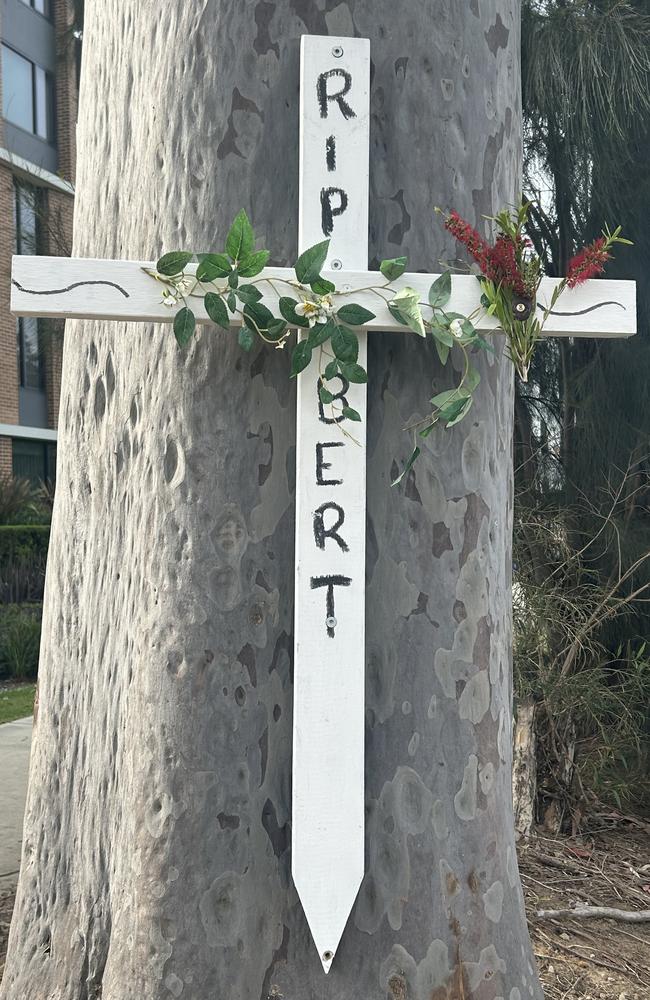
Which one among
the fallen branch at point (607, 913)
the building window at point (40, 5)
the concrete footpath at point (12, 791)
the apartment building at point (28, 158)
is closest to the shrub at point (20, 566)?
the concrete footpath at point (12, 791)

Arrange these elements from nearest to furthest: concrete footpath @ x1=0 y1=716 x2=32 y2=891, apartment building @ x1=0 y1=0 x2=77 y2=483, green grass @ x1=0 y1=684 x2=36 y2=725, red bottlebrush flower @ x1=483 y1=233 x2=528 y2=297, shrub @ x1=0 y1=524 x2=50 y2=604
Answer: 1. red bottlebrush flower @ x1=483 y1=233 x2=528 y2=297
2. concrete footpath @ x1=0 y1=716 x2=32 y2=891
3. green grass @ x1=0 y1=684 x2=36 y2=725
4. shrub @ x1=0 y1=524 x2=50 y2=604
5. apartment building @ x1=0 y1=0 x2=77 y2=483

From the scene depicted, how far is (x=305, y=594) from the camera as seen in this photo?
2018mm

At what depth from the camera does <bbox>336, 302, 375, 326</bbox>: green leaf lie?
79.4 inches

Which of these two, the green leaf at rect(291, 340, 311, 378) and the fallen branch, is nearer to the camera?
the green leaf at rect(291, 340, 311, 378)

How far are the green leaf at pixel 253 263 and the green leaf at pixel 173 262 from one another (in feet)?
0.33

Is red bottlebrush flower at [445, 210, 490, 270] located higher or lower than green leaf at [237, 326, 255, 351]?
higher

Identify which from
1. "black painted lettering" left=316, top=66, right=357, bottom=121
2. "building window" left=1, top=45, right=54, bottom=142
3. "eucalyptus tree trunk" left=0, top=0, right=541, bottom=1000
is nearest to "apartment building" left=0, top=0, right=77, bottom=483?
"building window" left=1, top=45, right=54, bottom=142

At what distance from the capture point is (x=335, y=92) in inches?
80.4

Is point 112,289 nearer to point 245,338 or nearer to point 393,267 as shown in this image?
point 245,338

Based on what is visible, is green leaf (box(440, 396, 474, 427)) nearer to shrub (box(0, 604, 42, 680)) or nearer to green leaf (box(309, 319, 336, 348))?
green leaf (box(309, 319, 336, 348))

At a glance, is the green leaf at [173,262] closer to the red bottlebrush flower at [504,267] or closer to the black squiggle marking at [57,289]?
the black squiggle marking at [57,289]

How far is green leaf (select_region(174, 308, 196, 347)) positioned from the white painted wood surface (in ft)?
0.77

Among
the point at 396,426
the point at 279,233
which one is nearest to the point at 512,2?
the point at 279,233

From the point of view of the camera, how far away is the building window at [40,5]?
20.2 metres
